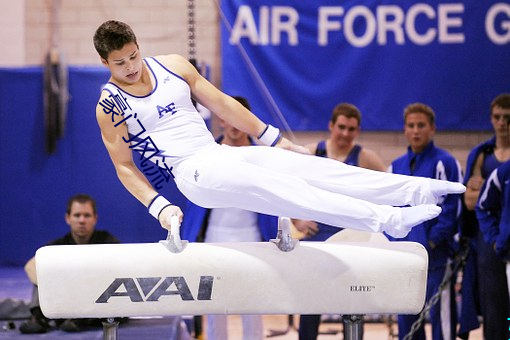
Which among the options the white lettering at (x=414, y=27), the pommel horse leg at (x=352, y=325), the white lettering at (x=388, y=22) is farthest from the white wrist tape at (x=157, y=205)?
the white lettering at (x=414, y=27)

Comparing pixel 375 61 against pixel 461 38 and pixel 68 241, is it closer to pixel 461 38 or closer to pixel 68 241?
pixel 461 38

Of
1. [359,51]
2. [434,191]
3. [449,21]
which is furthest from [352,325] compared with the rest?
[449,21]

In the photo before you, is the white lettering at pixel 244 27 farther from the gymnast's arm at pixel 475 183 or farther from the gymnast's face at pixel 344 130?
the gymnast's arm at pixel 475 183

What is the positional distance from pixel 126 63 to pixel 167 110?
328mm

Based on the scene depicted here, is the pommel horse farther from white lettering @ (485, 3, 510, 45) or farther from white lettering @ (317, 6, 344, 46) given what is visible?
white lettering @ (485, 3, 510, 45)

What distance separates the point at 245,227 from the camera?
5539mm

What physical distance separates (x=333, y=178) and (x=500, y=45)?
487cm

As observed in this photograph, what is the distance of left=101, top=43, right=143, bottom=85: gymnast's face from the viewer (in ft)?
13.3

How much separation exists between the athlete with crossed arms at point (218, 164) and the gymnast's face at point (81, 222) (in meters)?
1.89

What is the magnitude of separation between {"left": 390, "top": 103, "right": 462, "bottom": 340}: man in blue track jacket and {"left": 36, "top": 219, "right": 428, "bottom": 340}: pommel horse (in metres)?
1.34

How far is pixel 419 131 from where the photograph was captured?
5.46 metres

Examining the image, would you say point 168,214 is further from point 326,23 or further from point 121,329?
point 326,23

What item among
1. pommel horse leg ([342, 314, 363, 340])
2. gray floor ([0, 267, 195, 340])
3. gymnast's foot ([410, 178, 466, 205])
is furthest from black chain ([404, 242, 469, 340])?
gray floor ([0, 267, 195, 340])

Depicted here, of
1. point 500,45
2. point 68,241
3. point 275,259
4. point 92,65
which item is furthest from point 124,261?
point 500,45
